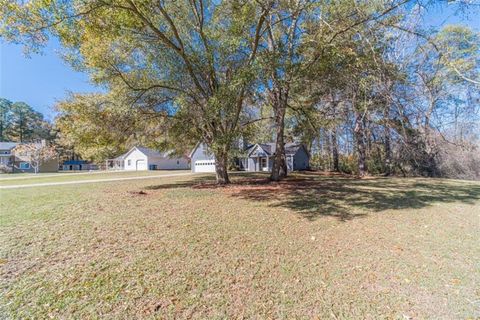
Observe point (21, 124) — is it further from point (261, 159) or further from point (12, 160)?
point (261, 159)

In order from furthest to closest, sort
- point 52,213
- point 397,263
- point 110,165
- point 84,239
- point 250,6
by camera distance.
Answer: point 110,165 → point 250,6 → point 52,213 → point 84,239 → point 397,263

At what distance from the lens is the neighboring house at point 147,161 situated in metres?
37.7

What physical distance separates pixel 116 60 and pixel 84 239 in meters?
7.77

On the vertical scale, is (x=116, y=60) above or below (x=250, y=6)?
below

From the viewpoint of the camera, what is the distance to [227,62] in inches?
408

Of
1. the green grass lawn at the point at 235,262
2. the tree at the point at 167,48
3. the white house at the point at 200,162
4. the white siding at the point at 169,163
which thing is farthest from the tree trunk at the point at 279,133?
the white siding at the point at 169,163

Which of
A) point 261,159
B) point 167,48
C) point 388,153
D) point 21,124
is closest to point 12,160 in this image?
point 21,124

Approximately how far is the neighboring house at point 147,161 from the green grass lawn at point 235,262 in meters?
31.2

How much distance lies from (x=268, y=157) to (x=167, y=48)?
20.3 meters

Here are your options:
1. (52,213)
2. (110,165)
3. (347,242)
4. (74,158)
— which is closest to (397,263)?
(347,242)

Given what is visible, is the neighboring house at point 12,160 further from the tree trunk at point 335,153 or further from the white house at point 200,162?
the tree trunk at point 335,153

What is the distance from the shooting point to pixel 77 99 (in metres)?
10.0

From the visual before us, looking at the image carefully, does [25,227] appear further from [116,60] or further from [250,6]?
[250,6]

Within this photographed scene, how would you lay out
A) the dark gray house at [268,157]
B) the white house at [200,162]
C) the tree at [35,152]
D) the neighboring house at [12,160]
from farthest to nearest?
the neighboring house at [12,160] < the tree at [35,152] < the dark gray house at [268,157] < the white house at [200,162]
